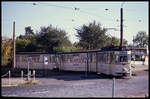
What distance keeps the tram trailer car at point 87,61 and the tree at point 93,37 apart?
26487 millimetres

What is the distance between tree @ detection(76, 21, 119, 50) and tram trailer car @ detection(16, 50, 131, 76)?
26.5 metres

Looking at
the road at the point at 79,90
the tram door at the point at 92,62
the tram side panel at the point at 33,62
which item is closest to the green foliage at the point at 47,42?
the tram side panel at the point at 33,62

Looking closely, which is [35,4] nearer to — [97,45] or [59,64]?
[59,64]

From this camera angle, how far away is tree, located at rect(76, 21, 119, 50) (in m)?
→ 69.2

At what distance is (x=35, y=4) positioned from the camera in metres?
24.5

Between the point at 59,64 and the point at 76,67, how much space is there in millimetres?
4535

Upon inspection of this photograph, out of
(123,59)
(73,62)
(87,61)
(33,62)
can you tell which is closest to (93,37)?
(33,62)

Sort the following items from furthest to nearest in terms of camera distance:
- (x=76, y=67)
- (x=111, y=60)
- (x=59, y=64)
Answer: (x=59, y=64)
(x=76, y=67)
(x=111, y=60)

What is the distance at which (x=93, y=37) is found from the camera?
69938mm

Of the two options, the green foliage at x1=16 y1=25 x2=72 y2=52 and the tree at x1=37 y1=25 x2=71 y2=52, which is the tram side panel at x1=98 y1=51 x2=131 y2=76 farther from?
the tree at x1=37 y1=25 x2=71 y2=52

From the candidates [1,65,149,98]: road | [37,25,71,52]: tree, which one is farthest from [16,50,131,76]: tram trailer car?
[37,25,71,52]: tree

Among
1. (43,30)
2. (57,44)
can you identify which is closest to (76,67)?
(57,44)

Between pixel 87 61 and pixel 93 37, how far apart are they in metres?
37.3

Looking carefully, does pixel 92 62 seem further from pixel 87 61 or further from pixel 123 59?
pixel 123 59
